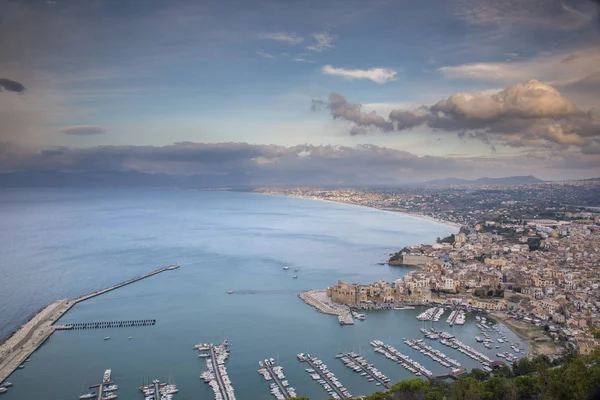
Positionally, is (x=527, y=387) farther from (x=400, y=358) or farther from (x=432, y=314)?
(x=432, y=314)

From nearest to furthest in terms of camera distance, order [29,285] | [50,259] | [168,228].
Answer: [29,285]
[50,259]
[168,228]

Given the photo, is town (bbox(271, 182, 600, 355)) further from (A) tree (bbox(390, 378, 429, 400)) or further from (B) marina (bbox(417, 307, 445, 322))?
(A) tree (bbox(390, 378, 429, 400))

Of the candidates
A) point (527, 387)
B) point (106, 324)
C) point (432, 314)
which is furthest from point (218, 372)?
point (432, 314)

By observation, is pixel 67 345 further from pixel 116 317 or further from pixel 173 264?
pixel 173 264

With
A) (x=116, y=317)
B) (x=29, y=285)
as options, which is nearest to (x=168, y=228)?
(x=29, y=285)

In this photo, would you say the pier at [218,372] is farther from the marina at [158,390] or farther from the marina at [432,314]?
the marina at [432,314]

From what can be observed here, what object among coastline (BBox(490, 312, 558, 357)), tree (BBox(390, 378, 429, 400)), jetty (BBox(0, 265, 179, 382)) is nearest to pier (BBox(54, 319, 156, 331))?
jetty (BBox(0, 265, 179, 382))

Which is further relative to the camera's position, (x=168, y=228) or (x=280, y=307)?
(x=168, y=228)
